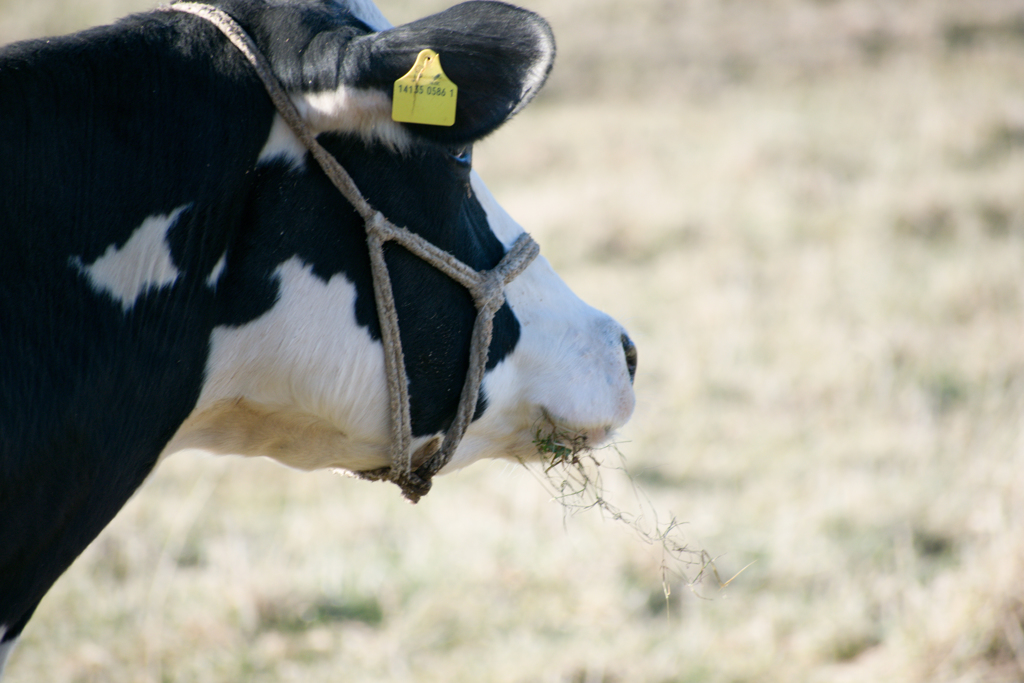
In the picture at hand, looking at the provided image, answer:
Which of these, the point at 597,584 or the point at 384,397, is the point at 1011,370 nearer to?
the point at 597,584

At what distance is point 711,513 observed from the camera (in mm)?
3730

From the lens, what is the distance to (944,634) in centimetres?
269

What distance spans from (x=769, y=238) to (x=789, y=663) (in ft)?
16.5

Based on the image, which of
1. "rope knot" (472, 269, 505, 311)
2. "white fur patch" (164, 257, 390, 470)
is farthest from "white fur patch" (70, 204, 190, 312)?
"rope knot" (472, 269, 505, 311)

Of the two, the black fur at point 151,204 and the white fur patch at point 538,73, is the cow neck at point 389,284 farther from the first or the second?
the white fur patch at point 538,73

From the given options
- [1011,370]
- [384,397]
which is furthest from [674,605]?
[1011,370]

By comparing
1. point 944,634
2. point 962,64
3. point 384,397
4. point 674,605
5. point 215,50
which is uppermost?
point 215,50

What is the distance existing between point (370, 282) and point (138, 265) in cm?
37

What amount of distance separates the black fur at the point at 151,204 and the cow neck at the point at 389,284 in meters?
0.03

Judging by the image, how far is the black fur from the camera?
1283 millimetres

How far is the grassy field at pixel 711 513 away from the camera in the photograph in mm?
2850

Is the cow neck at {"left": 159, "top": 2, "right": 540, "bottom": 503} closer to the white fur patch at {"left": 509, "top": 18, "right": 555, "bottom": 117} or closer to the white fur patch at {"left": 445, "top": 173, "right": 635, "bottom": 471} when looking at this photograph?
the white fur patch at {"left": 445, "top": 173, "right": 635, "bottom": 471}

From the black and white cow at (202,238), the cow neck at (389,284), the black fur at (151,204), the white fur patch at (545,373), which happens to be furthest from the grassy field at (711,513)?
the black fur at (151,204)

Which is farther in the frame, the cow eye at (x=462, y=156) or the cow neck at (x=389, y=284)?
the cow eye at (x=462, y=156)
